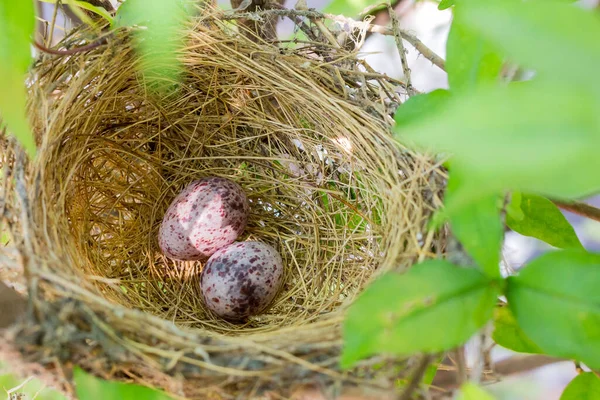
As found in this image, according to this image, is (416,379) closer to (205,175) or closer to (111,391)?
(111,391)

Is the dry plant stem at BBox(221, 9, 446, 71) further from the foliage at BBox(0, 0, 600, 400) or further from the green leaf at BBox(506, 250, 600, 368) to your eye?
the green leaf at BBox(506, 250, 600, 368)

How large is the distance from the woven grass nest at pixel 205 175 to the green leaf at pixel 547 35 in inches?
16.1

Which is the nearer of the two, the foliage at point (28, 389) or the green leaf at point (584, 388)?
the green leaf at point (584, 388)

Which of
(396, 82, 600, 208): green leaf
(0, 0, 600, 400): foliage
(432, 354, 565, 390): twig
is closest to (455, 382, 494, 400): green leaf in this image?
(0, 0, 600, 400): foliage

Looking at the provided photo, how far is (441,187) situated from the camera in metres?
0.76

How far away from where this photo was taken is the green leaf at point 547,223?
74cm

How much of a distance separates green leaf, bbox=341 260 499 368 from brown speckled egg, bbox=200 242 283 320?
653 millimetres

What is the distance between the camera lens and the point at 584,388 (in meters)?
0.61

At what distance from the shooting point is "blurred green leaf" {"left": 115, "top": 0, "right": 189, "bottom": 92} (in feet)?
2.10

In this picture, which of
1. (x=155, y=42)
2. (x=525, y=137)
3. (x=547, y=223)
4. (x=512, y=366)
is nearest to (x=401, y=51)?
(x=547, y=223)

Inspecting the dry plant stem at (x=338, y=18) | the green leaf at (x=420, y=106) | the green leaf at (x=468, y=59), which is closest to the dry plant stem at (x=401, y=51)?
the dry plant stem at (x=338, y=18)

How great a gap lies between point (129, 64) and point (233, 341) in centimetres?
60

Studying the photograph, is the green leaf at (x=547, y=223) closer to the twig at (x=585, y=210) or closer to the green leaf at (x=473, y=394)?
the twig at (x=585, y=210)

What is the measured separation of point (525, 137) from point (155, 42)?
1.46 ft
